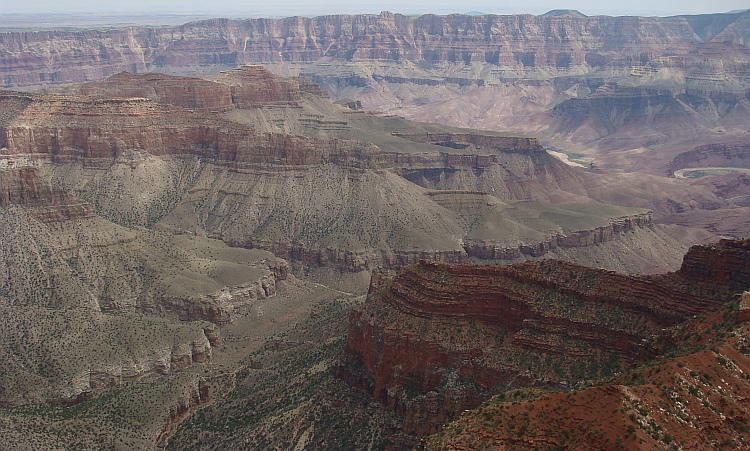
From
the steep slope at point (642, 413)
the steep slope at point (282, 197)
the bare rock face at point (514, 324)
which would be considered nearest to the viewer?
the steep slope at point (642, 413)

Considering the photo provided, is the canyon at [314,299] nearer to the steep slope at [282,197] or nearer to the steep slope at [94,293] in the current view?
the steep slope at [94,293]

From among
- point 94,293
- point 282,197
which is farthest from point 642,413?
point 282,197

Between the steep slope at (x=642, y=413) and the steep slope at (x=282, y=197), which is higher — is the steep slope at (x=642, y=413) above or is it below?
above

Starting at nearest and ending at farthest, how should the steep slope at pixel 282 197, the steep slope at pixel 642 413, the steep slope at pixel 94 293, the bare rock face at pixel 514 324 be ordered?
the steep slope at pixel 642 413
the bare rock face at pixel 514 324
the steep slope at pixel 94 293
the steep slope at pixel 282 197

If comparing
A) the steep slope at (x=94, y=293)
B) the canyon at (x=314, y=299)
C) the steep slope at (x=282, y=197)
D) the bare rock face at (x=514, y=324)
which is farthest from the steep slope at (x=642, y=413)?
the steep slope at (x=282, y=197)

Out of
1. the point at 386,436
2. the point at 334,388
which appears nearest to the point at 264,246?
the point at 334,388

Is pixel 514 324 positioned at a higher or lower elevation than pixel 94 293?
higher

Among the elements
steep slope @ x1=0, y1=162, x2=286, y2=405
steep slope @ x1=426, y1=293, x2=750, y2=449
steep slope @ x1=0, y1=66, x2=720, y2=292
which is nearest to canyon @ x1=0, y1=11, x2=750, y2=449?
steep slope @ x1=426, y1=293, x2=750, y2=449

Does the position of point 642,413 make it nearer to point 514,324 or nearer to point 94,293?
point 514,324

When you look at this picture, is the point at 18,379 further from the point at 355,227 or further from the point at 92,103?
the point at 92,103

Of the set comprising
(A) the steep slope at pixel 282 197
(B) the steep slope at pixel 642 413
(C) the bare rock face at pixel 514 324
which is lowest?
(A) the steep slope at pixel 282 197
